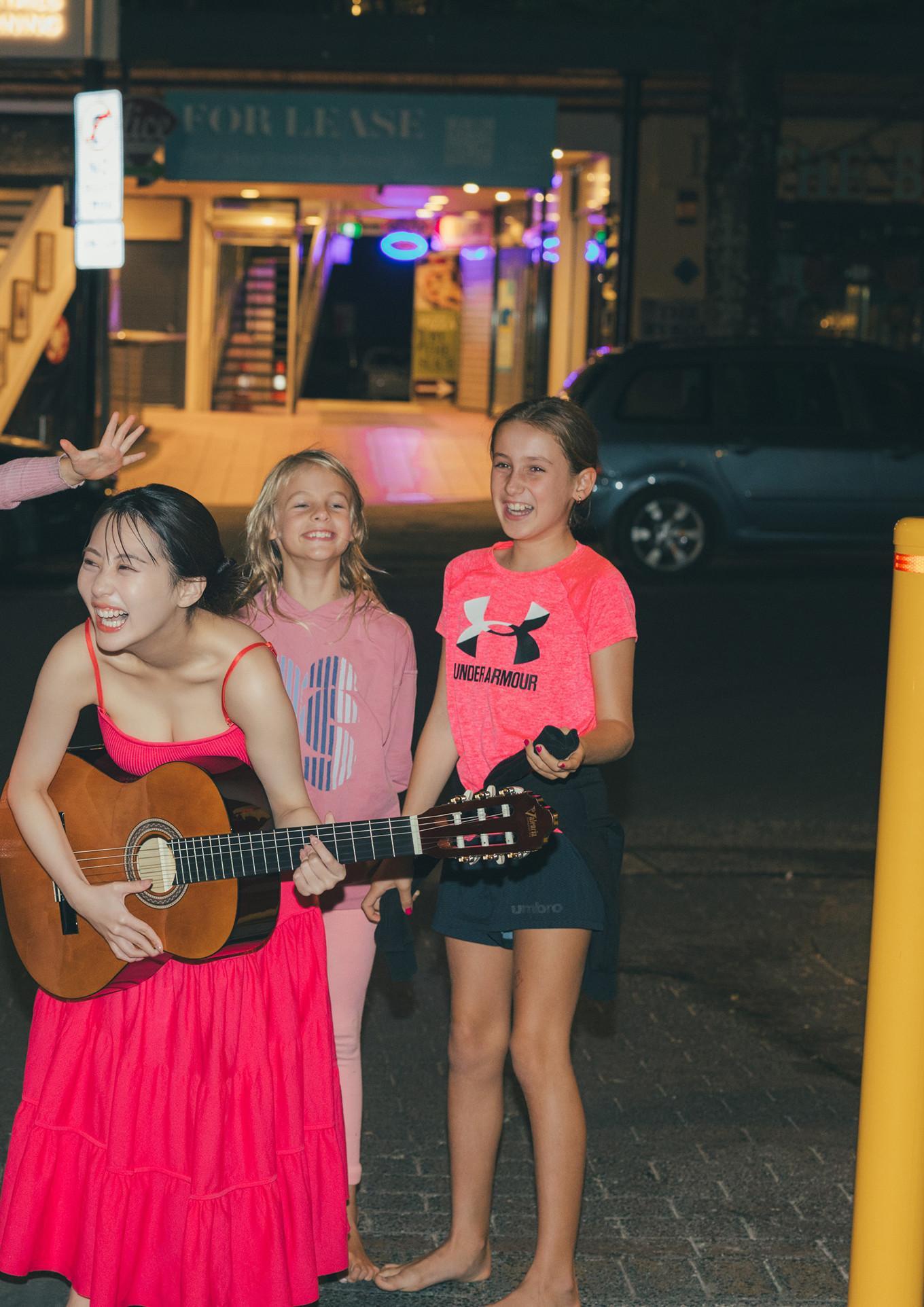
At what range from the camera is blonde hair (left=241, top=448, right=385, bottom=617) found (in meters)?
3.67

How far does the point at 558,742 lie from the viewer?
2957 mm

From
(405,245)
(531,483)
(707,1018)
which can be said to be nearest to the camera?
(531,483)

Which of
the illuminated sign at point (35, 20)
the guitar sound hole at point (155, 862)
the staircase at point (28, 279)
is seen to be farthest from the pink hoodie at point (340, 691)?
the staircase at point (28, 279)

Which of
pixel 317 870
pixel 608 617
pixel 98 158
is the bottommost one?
pixel 317 870

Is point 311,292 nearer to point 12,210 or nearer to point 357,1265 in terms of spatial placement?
point 12,210

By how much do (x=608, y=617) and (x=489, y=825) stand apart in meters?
0.65

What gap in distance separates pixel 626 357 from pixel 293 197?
508 inches

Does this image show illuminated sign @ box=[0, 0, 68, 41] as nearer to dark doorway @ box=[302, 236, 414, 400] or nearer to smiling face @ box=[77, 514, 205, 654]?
dark doorway @ box=[302, 236, 414, 400]

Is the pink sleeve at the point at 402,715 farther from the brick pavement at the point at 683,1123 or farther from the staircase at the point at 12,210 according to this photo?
the staircase at the point at 12,210

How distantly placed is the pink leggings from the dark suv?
10.9 m

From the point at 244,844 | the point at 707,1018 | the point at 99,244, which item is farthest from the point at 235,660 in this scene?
the point at 99,244

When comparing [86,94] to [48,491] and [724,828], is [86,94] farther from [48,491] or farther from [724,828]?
[48,491]

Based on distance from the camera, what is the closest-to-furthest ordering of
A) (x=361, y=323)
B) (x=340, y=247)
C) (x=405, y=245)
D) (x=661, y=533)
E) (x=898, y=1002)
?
1. (x=898, y=1002)
2. (x=661, y=533)
3. (x=405, y=245)
4. (x=340, y=247)
5. (x=361, y=323)

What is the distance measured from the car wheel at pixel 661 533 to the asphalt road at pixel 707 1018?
3.47 metres
